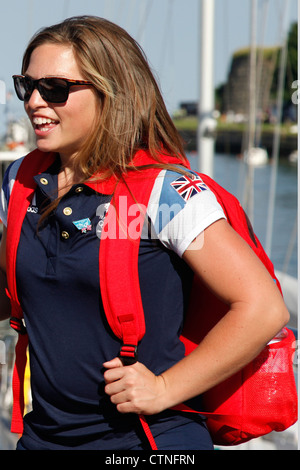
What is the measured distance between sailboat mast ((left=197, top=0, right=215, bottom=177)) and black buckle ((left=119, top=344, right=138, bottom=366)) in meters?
4.92

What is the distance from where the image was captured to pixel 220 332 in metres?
1.51

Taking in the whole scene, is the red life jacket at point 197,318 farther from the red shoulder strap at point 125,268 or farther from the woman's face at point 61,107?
the woman's face at point 61,107

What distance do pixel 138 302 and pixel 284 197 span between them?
22.6 metres

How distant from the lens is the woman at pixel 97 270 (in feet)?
4.94

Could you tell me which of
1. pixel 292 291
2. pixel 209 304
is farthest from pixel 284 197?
pixel 209 304

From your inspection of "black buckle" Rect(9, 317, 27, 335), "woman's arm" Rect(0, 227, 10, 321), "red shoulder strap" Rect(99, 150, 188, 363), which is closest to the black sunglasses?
"red shoulder strap" Rect(99, 150, 188, 363)

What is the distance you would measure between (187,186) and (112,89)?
0.90ft

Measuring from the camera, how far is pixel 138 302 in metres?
1.51

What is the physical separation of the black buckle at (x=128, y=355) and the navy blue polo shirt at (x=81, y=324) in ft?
0.12

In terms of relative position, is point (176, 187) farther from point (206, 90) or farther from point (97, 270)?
point (206, 90)

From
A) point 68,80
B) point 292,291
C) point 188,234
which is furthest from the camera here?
point 292,291

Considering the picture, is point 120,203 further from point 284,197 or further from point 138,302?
point 284,197

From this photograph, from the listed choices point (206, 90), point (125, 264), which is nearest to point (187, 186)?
point (125, 264)

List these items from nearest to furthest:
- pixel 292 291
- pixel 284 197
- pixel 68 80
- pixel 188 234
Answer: pixel 188 234 < pixel 68 80 < pixel 292 291 < pixel 284 197
